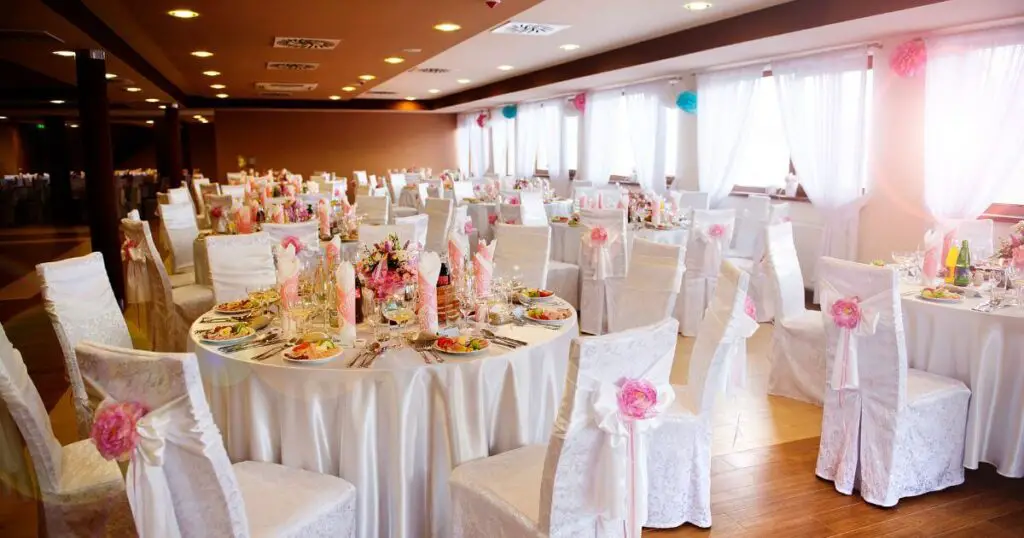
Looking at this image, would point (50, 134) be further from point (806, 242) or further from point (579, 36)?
point (806, 242)

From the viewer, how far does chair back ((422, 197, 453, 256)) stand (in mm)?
6883

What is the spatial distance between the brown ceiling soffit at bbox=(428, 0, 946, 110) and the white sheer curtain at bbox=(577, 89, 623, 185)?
4.42 ft

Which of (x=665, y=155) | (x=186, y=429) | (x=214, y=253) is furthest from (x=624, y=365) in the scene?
(x=665, y=155)

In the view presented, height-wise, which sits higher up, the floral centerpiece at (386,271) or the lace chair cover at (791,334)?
the floral centerpiece at (386,271)

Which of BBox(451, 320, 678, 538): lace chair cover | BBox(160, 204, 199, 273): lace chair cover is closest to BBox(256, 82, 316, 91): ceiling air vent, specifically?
BBox(160, 204, 199, 273): lace chair cover

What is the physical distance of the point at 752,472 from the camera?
335 cm

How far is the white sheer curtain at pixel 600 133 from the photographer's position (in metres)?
11.1

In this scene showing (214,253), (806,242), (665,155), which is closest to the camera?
(214,253)

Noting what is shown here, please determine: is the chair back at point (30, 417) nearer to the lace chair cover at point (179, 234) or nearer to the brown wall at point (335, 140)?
the lace chair cover at point (179, 234)

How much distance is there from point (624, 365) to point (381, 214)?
648 cm

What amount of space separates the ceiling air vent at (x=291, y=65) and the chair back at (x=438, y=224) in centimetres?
287

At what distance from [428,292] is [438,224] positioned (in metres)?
4.39

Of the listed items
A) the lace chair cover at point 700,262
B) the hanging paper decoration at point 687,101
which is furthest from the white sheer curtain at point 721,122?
the lace chair cover at point 700,262

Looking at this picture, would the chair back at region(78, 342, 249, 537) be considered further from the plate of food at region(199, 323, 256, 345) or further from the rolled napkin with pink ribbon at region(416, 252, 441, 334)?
the rolled napkin with pink ribbon at region(416, 252, 441, 334)
